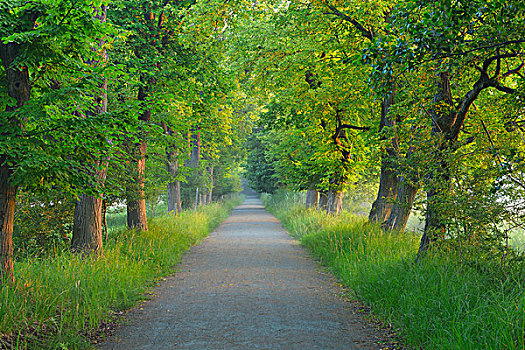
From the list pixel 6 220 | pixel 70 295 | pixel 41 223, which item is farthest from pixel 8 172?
pixel 41 223

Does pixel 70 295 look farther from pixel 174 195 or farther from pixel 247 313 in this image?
pixel 174 195

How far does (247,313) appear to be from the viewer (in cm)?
651

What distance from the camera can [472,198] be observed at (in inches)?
225

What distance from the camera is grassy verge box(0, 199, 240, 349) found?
4723mm

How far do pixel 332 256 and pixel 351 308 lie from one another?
416cm

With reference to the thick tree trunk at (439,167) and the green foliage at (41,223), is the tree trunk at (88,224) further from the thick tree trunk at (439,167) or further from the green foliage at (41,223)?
the thick tree trunk at (439,167)

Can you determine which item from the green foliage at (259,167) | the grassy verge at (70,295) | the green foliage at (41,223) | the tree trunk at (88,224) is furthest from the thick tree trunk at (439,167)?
the green foliage at (259,167)

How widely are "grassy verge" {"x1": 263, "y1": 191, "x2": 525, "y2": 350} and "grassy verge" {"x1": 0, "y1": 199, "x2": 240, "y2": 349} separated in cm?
402

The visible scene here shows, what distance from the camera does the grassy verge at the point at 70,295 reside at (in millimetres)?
4723

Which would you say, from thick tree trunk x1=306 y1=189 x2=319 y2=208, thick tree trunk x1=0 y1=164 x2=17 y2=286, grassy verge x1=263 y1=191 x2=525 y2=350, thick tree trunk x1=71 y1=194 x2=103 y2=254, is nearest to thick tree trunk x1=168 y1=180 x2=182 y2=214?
thick tree trunk x1=306 y1=189 x2=319 y2=208

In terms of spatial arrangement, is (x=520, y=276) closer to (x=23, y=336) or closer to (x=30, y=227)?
(x=23, y=336)

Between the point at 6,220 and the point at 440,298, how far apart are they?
19.5ft

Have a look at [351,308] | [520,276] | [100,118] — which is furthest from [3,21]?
[520,276]

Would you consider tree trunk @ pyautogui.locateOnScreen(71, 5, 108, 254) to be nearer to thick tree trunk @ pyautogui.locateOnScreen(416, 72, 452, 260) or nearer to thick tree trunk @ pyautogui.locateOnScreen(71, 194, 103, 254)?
thick tree trunk @ pyautogui.locateOnScreen(71, 194, 103, 254)
